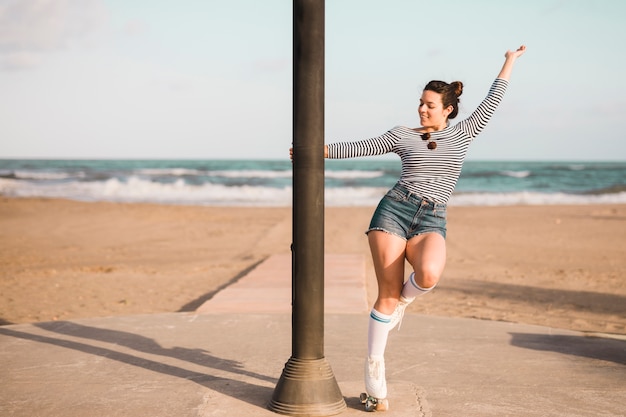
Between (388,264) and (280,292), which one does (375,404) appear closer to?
(388,264)

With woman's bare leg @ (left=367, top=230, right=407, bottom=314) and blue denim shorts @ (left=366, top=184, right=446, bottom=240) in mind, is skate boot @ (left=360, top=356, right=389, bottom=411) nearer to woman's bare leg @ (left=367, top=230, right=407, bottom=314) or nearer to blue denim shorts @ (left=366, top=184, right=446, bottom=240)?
woman's bare leg @ (left=367, top=230, right=407, bottom=314)

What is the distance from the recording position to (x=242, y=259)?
562 inches

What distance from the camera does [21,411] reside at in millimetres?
4504

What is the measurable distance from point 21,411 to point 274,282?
5.08m

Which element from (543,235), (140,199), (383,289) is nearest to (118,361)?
(383,289)

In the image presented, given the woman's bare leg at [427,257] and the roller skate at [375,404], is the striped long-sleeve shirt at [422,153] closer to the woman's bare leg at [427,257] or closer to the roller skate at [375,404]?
the woman's bare leg at [427,257]

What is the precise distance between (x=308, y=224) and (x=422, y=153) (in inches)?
28.8

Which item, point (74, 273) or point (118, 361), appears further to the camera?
point (74, 273)

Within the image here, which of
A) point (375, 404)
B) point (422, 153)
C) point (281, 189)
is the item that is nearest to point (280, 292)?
point (375, 404)

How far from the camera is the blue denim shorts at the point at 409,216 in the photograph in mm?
4277

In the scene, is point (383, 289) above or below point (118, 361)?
above

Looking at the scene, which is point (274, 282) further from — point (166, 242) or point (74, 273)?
point (166, 242)

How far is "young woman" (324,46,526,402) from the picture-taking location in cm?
428

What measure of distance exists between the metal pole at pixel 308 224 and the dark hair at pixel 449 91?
2.06ft
